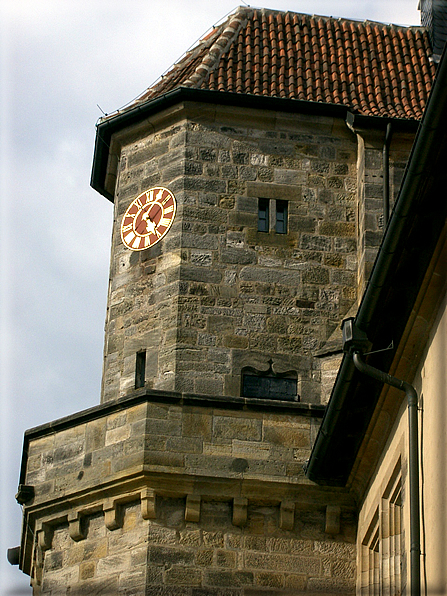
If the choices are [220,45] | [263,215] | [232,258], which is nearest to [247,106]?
[263,215]

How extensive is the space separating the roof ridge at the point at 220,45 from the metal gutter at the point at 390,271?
17.1 feet

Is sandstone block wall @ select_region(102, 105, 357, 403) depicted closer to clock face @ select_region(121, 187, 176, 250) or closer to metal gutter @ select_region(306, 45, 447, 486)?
clock face @ select_region(121, 187, 176, 250)

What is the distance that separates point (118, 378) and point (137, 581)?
290 centimetres

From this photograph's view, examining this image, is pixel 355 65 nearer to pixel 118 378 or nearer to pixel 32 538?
pixel 118 378

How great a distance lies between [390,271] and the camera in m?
12.0

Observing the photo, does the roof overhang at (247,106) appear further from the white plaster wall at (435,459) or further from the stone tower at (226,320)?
the white plaster wall at (435,459)

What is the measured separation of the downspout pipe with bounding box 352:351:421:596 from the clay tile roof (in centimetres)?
554

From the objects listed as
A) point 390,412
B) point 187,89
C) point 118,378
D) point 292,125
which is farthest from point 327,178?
point 390,412

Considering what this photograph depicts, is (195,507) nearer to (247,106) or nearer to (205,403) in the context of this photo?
(205,403)

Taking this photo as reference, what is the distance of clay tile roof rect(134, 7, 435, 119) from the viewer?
1767 cm

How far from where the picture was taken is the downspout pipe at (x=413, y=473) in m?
11.3

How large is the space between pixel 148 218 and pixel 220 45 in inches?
110

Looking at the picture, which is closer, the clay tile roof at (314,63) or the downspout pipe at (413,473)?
the downspout pipe at (413,473)

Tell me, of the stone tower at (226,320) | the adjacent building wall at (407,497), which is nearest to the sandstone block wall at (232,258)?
the stone tower at (226,320)
